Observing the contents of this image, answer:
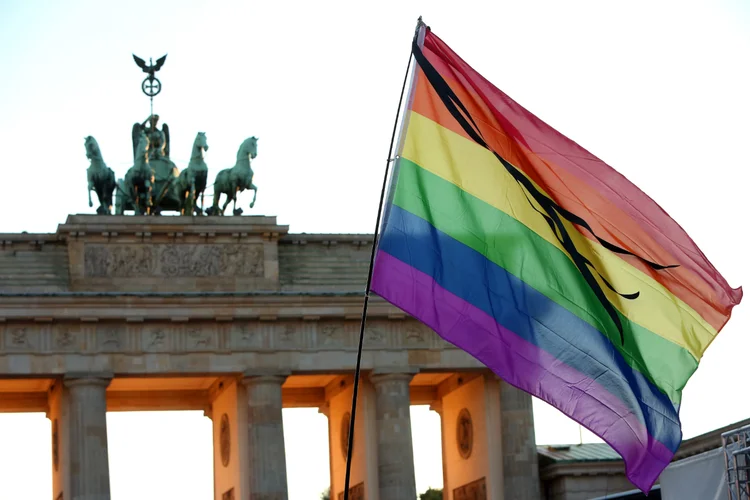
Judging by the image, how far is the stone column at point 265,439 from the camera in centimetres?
4750

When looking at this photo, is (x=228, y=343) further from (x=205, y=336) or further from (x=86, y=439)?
(x=86, y=439)

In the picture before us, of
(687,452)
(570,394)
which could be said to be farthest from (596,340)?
(687,452)

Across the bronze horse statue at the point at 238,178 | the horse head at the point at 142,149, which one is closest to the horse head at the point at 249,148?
the bronze horse statue at the point at 238,178

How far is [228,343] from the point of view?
4838 centimetres

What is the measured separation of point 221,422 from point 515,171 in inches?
1410

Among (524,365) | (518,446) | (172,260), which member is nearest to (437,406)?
(518,446)

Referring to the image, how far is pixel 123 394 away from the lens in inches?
2067

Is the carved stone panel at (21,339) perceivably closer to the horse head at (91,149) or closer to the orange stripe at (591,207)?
the horse head at (91,149)

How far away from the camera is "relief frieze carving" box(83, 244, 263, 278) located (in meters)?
48.4

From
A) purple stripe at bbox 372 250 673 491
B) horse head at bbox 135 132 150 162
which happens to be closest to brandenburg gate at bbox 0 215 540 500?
horse head at bbox 135 132 150 162

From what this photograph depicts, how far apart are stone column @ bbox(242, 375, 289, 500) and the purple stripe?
102 feet

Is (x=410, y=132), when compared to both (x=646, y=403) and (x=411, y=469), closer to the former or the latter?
(x=646, y=403)

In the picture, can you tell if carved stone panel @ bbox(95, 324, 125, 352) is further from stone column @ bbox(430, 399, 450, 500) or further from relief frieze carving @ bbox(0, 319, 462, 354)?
stone column @ bbox(430, 399, 450, 500)

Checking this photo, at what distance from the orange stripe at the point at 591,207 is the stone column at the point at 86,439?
103ft
